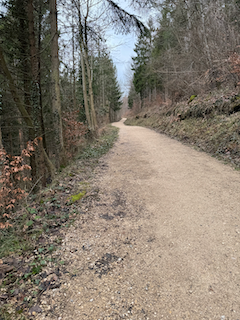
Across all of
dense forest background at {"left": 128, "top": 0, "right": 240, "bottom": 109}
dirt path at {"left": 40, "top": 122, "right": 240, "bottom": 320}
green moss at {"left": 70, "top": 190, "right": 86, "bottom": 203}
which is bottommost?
dirt path at {"left": 40, "top": 122, "right": 240, "bottom": 320}

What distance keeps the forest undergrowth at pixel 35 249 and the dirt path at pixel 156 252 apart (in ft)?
0.60

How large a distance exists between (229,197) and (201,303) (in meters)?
2.75

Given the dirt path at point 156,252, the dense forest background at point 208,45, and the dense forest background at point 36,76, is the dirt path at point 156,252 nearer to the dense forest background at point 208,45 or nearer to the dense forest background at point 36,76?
the dense forest background at point 36,76

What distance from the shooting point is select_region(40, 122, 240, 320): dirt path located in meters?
2.23

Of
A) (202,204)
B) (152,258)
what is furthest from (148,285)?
(202,204)

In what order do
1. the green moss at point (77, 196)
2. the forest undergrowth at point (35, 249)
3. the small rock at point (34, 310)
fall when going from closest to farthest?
the small rock at point (34, 310)
the forest undergrowth at point (35, 249)
the green moss at point (77, 196)

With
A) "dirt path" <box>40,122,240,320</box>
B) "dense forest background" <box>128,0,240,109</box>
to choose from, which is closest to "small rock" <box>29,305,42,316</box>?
"dirt path" <box>40,122,240,320</box>

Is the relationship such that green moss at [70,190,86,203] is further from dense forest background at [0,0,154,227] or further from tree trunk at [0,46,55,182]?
tree trunk at [0,46,55,182]

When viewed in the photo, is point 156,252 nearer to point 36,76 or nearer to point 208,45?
point 36,76

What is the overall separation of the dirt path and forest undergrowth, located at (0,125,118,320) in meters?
0.18

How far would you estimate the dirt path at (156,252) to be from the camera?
2.23 m

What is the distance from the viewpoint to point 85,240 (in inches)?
130

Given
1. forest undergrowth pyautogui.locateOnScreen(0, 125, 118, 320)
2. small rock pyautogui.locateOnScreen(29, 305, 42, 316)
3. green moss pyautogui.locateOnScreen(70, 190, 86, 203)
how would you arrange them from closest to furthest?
small rock pyautogui.locateOnScreen(29, 305, 42, 316)
forest undergrowth pyautogui.locateOnScreen(0, 125, 118, 320)
green moss pyautogui.locateOnScreen(70, 190, 86, 203)

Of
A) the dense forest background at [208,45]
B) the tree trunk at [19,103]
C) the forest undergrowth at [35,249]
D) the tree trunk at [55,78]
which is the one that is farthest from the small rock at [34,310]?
the dense forest background at [208,45]
